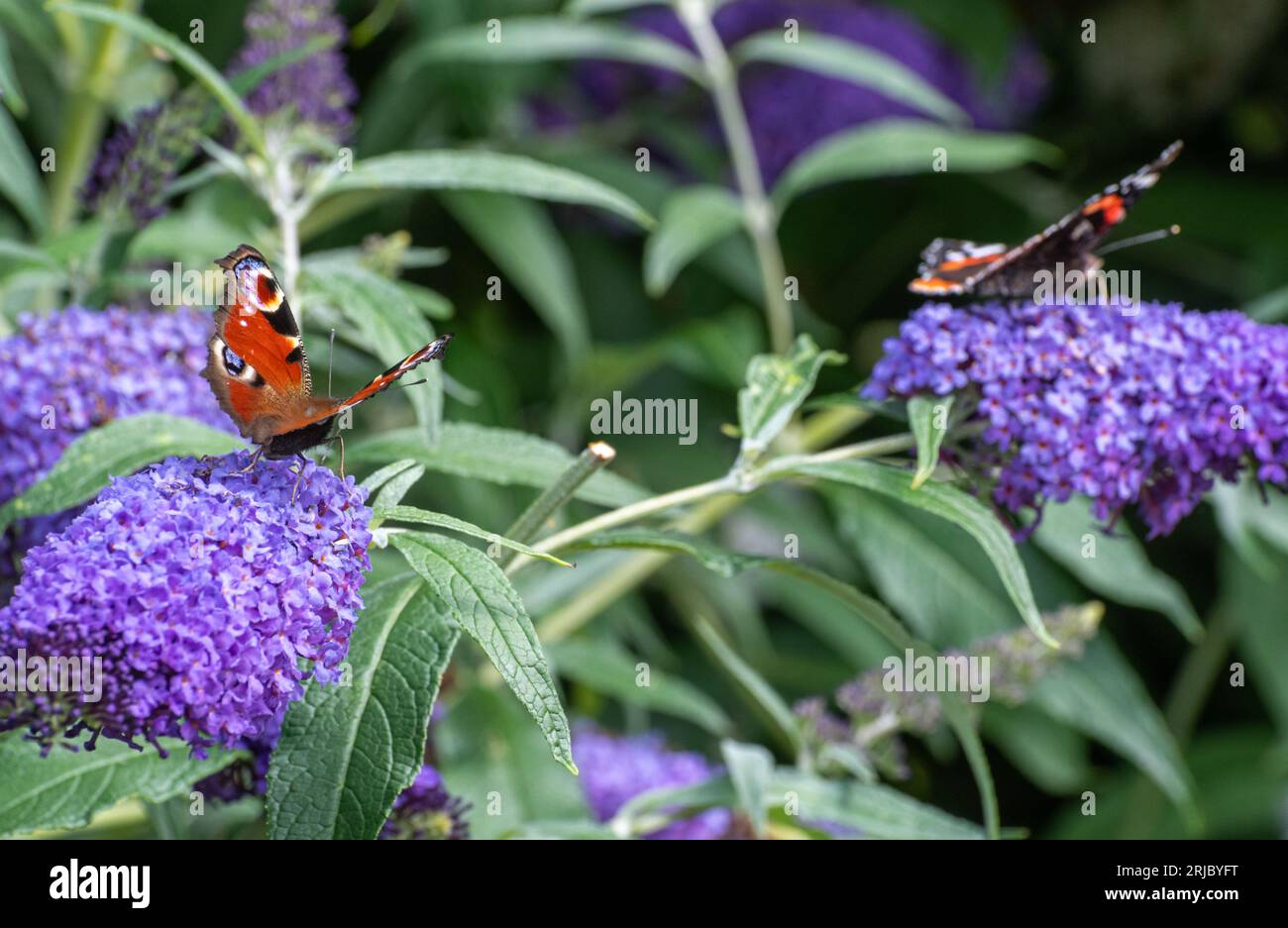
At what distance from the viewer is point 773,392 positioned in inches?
63.7

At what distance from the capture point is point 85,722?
3.81ft

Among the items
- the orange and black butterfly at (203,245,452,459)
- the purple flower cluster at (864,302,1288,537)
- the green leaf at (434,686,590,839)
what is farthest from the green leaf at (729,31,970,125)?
the orange and black butterfly at (203,245,452,459)

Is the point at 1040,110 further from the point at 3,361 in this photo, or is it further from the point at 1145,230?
the point at 3,361

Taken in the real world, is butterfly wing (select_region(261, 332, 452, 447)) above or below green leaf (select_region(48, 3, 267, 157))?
below

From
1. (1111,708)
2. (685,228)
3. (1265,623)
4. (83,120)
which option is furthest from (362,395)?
(1265,623)

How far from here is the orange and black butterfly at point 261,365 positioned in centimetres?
132

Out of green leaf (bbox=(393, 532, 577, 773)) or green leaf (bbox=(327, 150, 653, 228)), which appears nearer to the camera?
green leaf (bbox=(393, 532, 577, 773))

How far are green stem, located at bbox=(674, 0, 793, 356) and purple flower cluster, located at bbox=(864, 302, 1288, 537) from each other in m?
1.03

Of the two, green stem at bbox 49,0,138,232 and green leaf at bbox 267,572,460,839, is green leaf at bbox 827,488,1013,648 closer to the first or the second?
green leaf at bbox 267,572,460,839

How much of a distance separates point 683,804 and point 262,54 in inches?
44.7

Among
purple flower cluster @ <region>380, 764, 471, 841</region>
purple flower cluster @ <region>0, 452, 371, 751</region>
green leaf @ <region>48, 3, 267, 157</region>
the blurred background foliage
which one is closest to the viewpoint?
purple flower cluster @ <region>0, 452, 371, 751</region>

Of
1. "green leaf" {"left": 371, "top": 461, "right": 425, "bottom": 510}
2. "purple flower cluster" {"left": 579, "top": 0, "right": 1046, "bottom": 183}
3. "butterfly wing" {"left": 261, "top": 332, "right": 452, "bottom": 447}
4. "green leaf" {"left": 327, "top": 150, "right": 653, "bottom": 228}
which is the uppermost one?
"purple flower cluster" {"left": 579, "top": 0, "right": 1046, "bottom": 183}

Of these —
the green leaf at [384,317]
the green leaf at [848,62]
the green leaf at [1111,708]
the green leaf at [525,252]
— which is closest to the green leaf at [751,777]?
the green leaf at [384,317]

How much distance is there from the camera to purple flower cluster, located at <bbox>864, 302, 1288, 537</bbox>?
1.51 m
